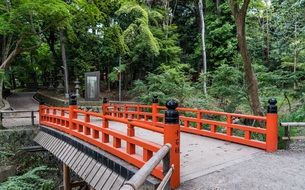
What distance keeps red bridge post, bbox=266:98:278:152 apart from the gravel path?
0.49 metres

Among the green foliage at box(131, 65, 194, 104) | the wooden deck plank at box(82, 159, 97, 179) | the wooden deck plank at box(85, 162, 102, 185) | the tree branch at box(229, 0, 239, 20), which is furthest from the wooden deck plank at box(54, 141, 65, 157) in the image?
the green foliage at box(131, 65, 194, 104)

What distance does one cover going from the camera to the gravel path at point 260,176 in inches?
184

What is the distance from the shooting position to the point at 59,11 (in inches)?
546

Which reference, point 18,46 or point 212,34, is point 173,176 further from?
point 212,34

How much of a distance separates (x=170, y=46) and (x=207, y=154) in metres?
18.4

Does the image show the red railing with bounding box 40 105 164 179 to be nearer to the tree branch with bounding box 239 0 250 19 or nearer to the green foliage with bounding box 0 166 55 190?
the green foliage with bounding box 0 166 55 190

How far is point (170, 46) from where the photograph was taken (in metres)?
24.4

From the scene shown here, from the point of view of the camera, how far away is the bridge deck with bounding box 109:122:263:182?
5.50 meters

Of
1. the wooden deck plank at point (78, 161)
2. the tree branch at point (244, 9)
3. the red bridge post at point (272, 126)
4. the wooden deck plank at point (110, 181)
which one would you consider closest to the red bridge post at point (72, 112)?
the wooden deck plank at point (78, 161)

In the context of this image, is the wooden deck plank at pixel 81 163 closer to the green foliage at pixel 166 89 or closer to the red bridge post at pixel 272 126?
the red bridge post at pixel 272 126

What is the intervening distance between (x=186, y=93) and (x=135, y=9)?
8.66 m

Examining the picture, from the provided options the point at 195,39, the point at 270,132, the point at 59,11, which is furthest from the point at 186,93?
the point at 195,39

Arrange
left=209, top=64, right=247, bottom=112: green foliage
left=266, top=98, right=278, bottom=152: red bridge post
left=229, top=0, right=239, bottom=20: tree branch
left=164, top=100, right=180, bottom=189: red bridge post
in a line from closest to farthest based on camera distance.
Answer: left=164, top=100, right=180, bottom=189: red bridge post
left=266, top=98, right=278, bottom=152: red bridge post
left=229, top=0, right=239, bottom=20: tree branch
left=209, top=64, right=247, bottom=112: green foliage

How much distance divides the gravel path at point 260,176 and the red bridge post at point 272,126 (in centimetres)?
49
